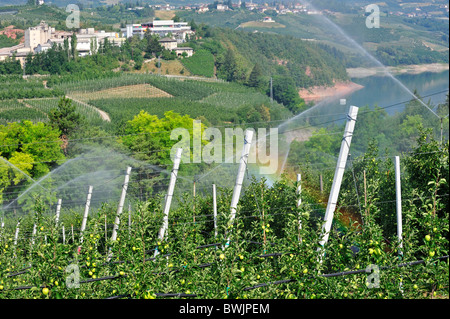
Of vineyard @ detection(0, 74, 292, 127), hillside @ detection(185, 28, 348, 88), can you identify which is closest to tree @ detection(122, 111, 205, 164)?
vineyard @ detection(0, 74, 292, 127)

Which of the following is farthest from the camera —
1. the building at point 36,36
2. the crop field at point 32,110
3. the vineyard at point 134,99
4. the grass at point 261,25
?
the grass at point 261,25

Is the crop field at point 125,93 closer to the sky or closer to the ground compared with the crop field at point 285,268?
closer to the ground

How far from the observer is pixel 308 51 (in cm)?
7569

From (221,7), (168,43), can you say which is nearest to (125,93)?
(168,43)

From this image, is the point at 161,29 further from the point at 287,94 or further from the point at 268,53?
the point at 287,94

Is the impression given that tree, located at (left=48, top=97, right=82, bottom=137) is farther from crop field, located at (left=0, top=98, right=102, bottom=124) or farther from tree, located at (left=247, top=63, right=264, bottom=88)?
tree, located at (left=247, top=63, right=264, bottom=88)

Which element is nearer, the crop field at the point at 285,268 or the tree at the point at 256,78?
the crop field at the point at 285,268

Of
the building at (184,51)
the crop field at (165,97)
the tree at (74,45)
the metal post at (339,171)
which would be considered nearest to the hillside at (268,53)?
the building at (184,51)

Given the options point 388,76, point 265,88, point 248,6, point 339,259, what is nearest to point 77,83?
point 265,88

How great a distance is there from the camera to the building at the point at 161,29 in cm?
8569

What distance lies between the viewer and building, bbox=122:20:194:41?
85.7 m

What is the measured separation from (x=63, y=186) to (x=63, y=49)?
44221mm

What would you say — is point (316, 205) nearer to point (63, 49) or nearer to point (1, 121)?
point (1, 121)

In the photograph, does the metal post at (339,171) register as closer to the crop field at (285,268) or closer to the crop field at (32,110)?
the crop field at (285,268)
